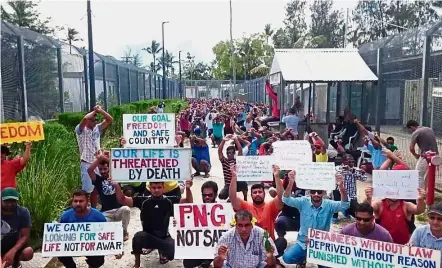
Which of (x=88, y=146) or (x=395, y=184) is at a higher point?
(x=88, y=146)

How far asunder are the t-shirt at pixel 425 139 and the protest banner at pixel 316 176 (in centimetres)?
342

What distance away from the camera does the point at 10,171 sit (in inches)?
244

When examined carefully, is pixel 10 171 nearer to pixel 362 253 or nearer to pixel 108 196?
pixel 108 196

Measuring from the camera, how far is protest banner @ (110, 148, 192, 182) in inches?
235

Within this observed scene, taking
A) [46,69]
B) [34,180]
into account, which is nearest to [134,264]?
[34,180]

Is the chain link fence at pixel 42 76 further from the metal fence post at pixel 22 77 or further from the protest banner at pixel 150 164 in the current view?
the protest banner at pixel 150 164

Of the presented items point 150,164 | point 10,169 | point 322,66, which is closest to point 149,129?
point 150,164

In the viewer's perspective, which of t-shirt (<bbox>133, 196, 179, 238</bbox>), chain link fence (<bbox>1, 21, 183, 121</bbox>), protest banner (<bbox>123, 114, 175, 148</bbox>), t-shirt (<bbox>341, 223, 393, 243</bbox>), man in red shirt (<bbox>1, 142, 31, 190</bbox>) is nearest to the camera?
t-shirt (<bbox>341, 223, 393, 243</bbox>)

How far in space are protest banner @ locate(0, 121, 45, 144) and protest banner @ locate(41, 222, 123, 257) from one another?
5.05 ft

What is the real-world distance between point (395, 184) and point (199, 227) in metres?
2.17

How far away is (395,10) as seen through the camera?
58281 mm

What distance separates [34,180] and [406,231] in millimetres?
4749

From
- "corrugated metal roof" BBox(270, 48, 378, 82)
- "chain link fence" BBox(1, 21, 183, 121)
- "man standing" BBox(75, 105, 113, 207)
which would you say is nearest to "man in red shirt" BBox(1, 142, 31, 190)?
"man standing" BBox(75, 105, 113, 207)

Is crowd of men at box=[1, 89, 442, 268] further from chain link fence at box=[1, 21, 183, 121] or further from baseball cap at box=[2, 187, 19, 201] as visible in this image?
chain link fence at box=[1, 21, 183, 121]
